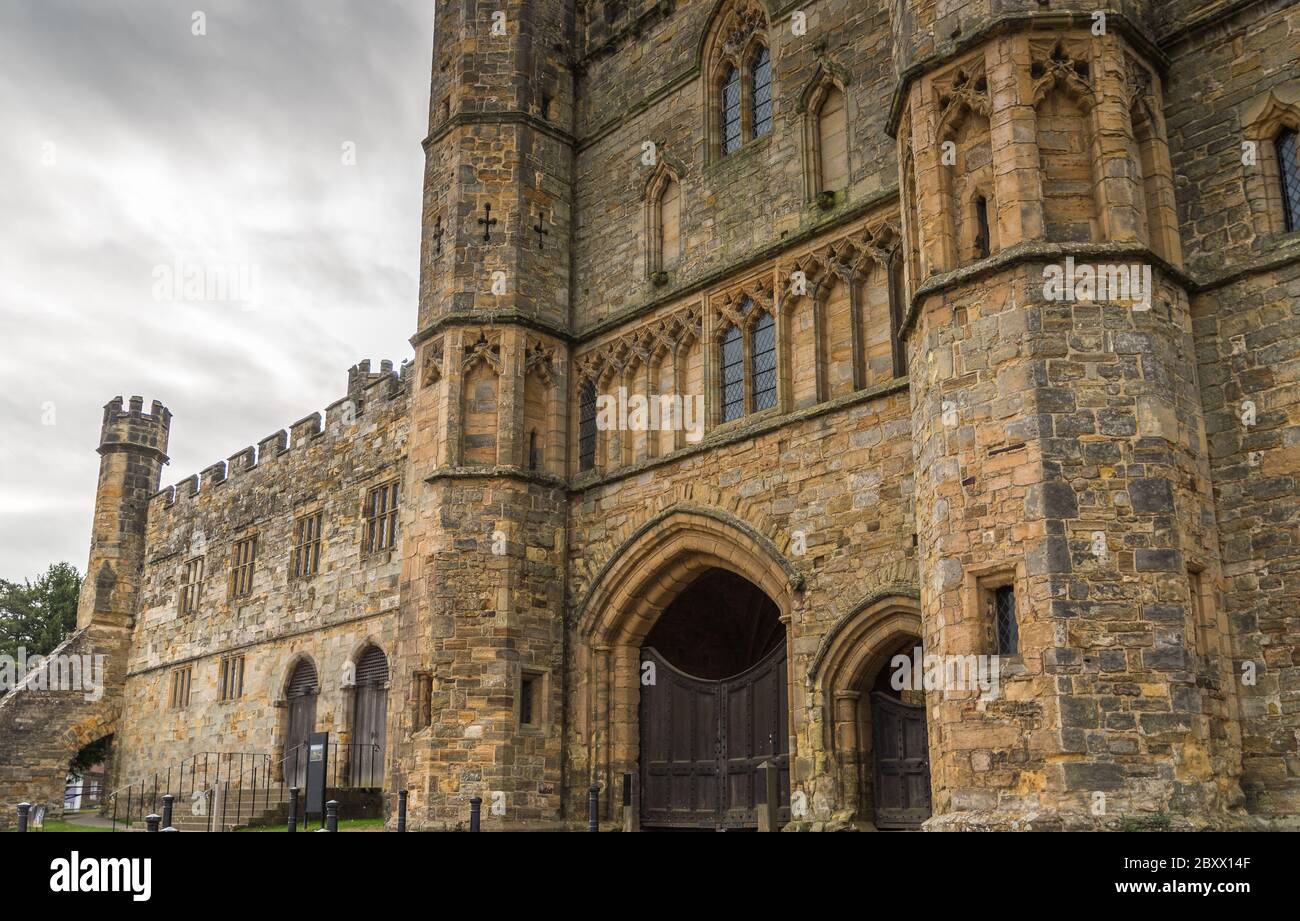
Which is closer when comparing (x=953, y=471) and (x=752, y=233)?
(x=953, y=471)

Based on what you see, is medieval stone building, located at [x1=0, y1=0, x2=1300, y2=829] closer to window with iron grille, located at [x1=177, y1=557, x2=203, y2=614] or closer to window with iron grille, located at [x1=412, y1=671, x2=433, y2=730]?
window with iron grille, located at [x1=412, y1=671, x2=433, y2=730]

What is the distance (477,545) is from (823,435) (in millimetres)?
4509

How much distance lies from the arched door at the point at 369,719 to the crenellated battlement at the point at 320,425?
440 centimetres

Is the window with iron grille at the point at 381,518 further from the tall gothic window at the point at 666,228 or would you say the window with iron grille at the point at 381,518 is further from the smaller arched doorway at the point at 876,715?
the smaller arched doorway at the point at 876,715

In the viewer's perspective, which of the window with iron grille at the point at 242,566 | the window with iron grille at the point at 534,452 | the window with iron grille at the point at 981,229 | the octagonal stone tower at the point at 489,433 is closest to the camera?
the window with iron grille at the point at 981,229

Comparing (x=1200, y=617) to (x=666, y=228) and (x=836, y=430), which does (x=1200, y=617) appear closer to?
(x=836, y=430)

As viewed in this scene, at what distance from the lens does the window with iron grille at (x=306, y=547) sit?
2298 cm

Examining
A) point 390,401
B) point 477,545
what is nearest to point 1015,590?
point 477,545

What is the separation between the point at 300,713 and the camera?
882 inches

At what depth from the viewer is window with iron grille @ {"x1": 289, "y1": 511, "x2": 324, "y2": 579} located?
22984 millimetres

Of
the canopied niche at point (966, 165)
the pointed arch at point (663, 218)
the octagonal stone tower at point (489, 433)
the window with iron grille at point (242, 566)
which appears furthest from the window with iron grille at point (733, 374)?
the window with iron grille at point (242, 566)

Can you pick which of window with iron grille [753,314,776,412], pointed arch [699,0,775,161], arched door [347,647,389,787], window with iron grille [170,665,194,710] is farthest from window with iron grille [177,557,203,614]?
window with iron grille [753,314,776,412]
